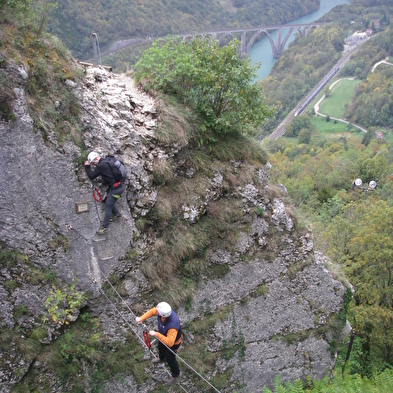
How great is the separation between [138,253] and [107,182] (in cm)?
228

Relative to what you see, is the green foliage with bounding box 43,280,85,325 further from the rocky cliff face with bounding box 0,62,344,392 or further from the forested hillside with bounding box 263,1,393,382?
the forested hillside with bounding box 263,1,393,382

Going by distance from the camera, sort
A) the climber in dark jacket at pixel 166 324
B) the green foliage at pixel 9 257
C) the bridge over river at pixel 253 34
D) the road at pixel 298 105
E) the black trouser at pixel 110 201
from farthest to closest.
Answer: the road at pixel 298 105, the bridge over river at pixel 253 34, the black trouser at pixel 110 201, the green foliage at pixel 9 257, the climber in dark jacket at pixel 166 324

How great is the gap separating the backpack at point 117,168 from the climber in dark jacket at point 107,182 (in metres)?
0.07

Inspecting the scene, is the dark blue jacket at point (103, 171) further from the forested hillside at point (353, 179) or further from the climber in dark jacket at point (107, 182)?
the forested hillside at point (353, 179)

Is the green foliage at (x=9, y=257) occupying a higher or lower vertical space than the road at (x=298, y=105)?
higher

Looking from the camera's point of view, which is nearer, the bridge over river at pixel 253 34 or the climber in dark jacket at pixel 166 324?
the climber in dark jacket at pixel 166 324

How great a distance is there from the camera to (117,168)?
343 inches

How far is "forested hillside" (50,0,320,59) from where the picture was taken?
17.7m

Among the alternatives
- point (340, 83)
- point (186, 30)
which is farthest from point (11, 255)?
point (340, 83)

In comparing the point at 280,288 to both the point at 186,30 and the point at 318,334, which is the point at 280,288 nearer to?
the point at 318,334

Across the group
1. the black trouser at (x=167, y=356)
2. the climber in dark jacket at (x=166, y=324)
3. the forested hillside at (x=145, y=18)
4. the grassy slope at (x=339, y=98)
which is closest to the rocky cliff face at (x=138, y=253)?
the black trouser at (x=167, y=356)

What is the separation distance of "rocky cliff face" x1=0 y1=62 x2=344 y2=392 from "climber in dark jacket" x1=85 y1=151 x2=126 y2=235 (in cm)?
27

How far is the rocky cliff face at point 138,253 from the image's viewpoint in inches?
328

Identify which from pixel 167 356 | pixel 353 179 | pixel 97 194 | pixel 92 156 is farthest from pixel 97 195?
pixel 353 179
